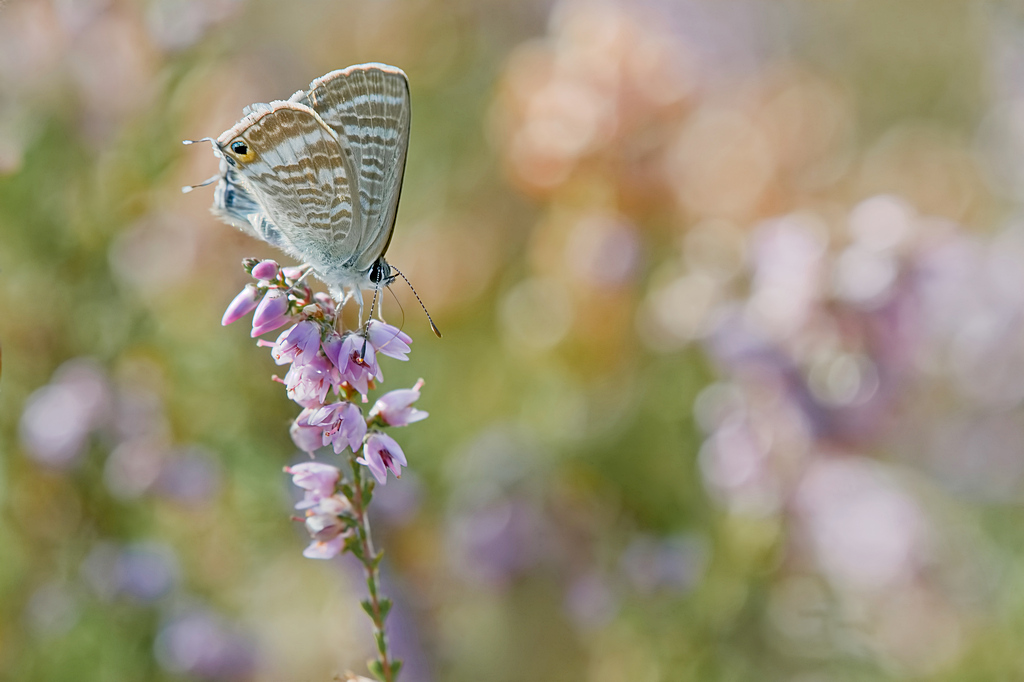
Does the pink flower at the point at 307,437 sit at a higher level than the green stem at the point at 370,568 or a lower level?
higher

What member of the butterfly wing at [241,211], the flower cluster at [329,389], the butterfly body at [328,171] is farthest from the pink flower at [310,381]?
the butterfly wing at [241,211]

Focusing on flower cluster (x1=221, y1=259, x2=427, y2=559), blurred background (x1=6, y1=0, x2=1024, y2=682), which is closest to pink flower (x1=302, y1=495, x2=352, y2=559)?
flower cluster (x1=221, y1=259, x2=427, y2=559)

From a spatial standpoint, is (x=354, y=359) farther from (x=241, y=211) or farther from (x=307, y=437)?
(x=241, y=211)

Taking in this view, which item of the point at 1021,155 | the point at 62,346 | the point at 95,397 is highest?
the point at 1021,155

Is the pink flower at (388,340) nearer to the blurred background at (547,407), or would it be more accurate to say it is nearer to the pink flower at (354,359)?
the pink flower at (354,359)

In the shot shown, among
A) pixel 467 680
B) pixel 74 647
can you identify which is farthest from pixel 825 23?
pixel 74 647

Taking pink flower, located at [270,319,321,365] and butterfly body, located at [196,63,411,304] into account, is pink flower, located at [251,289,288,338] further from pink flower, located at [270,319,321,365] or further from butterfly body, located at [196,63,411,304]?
butterfly body, located at [196,63,411,304]

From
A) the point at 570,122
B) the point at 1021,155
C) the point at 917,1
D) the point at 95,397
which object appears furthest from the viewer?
the point at 917,1

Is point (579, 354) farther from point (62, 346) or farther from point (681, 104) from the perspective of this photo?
point (62, 346)
